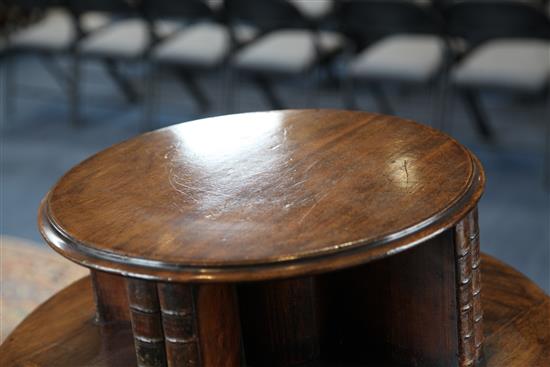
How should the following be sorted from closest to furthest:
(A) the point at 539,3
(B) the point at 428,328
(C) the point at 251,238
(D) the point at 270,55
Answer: (C) the point at 251,238
(B) the point at 428,328
(A) the point at 539,3
(D) the point at 270,55

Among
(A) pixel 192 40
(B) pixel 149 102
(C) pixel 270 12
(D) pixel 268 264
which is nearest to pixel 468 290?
(D) pixel 268 264

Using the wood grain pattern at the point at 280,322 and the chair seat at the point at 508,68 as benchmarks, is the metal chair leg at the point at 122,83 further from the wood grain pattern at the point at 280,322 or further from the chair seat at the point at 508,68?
the wood grain pattern at the point at 280,322

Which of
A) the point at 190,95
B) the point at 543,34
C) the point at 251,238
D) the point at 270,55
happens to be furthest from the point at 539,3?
the point at 251,238

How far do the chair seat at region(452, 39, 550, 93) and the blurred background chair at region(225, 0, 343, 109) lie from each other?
30.4 inches

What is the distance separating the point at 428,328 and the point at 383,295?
0.39ft

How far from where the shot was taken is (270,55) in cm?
457

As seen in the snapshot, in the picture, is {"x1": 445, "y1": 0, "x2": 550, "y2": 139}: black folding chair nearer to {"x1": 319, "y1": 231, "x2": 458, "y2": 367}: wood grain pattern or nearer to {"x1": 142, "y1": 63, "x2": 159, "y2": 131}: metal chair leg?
{"x1": 142, "y1": 63, "x2": 159, "y2": 131}: metal chair leg

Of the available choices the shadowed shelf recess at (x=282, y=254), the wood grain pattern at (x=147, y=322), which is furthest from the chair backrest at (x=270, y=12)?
the wood grain pattern at (x=147, y=322)

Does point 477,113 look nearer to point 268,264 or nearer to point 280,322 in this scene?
point 280,322

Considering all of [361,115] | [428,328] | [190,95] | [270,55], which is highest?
[361,115]

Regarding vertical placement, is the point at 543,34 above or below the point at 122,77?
above

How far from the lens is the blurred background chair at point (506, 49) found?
13.3ft

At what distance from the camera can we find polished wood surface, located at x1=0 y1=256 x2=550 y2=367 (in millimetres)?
1898

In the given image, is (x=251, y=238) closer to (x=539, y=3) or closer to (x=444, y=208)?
(x=444, y=208)
